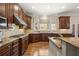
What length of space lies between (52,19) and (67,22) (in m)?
1.42

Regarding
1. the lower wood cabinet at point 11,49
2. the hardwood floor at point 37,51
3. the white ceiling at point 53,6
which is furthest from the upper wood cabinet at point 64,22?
the lower wood cabinet at point 11,49

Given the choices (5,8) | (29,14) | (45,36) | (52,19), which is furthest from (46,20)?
(5,8)

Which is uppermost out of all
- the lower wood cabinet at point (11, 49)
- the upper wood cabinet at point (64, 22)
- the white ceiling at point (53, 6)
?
the white ceiling at point (53, 6)

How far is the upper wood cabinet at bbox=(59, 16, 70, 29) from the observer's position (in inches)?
393

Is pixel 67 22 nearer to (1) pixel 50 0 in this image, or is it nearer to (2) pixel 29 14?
(2) pixel 29 14

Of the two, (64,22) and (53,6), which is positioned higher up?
(53,6)

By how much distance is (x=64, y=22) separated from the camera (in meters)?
10.4

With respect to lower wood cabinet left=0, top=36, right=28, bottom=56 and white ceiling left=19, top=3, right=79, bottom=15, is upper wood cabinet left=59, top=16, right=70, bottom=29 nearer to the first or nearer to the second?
white ceiling left=19, top=3, right=79, bottom=15

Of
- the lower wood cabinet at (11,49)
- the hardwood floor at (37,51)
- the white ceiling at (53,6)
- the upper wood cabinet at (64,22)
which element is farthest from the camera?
the upper wood cabinet at (64,22)

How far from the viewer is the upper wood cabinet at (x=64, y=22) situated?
9991mm

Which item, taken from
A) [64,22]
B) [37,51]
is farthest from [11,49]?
[64,22]

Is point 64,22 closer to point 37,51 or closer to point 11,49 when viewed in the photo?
point 37,51

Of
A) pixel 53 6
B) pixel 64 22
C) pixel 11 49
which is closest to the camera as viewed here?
pixel 11 49

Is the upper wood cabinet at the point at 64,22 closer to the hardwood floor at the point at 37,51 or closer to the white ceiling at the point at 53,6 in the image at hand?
the white ceiling at the point at 53,6
